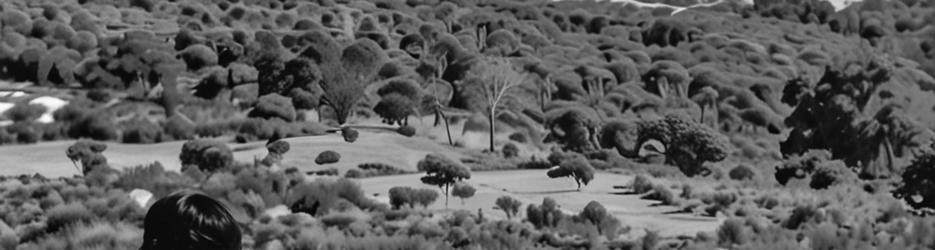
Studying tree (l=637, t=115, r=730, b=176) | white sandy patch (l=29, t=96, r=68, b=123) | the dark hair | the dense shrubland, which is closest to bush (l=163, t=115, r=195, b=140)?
the dense shrubland

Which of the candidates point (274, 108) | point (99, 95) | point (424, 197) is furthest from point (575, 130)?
point (424, 197)

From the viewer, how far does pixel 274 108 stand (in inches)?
1801

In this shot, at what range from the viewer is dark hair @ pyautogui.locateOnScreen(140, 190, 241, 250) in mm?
2781

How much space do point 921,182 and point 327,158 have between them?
1909cm

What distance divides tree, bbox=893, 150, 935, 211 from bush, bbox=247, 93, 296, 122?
2462 centimetres

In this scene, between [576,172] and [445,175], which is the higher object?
[445,175]

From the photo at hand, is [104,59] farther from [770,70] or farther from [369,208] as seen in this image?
[770,70]

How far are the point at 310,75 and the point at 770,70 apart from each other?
157ft

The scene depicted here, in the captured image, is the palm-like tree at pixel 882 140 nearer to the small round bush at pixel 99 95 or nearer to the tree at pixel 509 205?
the tree at pixel 509 205

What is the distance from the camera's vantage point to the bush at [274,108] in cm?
4547

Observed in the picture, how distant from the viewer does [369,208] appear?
28.0 m

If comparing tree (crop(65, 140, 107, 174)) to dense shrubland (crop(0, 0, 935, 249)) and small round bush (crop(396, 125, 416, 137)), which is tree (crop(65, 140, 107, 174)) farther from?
small round bush (crop(396, 125, 416, 137))

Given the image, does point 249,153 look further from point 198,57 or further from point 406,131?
point 198,57

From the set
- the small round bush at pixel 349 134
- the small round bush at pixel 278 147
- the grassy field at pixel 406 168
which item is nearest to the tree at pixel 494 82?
the grassy field at pixel 406 168
